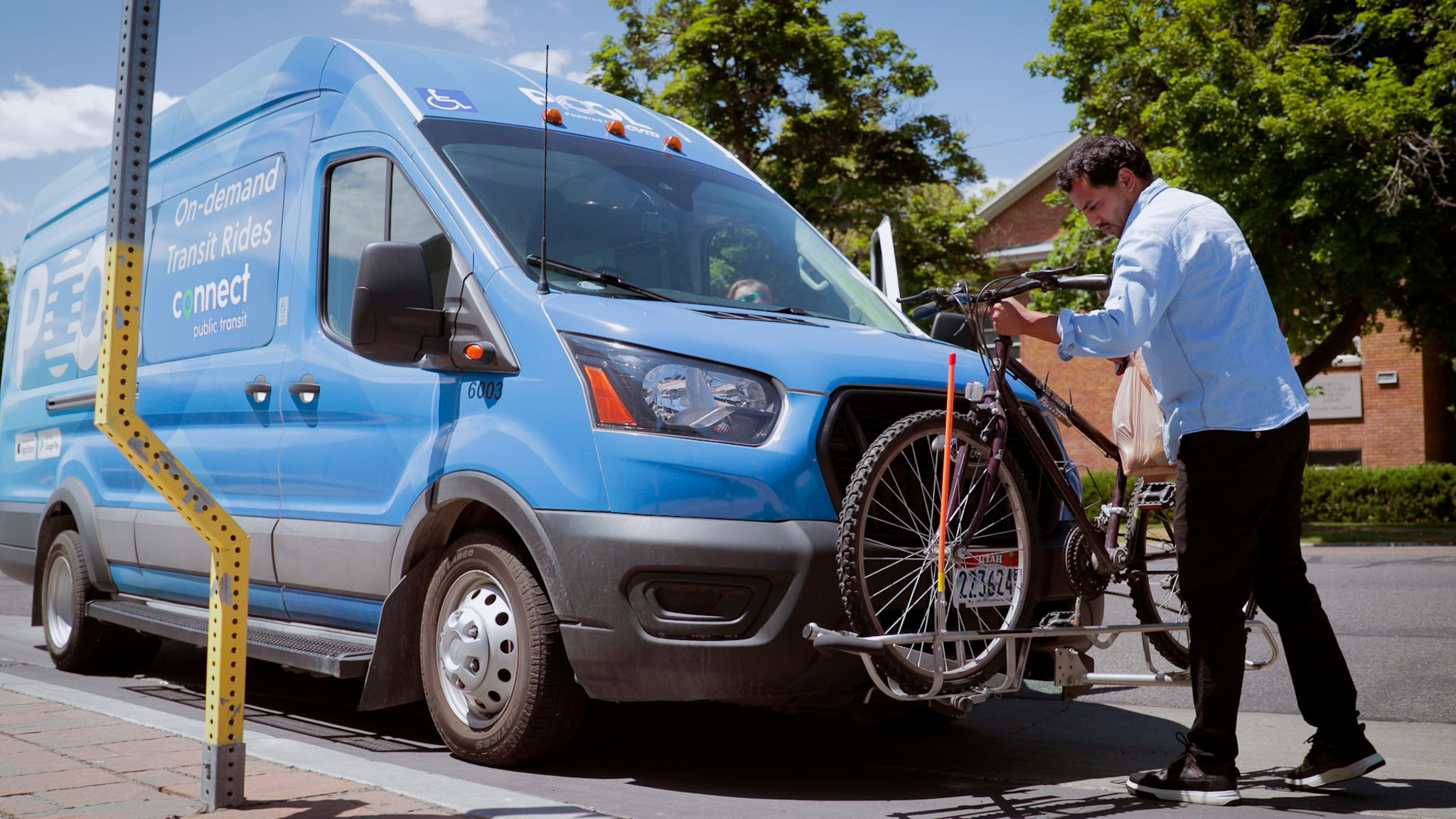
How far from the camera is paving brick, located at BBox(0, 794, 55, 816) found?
11.3ft

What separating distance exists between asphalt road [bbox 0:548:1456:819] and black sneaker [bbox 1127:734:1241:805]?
0.20 feet

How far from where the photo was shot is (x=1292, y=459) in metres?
3.97

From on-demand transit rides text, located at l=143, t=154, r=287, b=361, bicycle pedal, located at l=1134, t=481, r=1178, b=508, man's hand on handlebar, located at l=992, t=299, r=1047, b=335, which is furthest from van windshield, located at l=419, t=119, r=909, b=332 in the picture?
on-demand transit rides text, located at l=143, t=154, r=287, b=361

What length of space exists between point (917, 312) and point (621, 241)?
3.81 feet

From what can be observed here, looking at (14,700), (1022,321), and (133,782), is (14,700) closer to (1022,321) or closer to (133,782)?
(133,782)

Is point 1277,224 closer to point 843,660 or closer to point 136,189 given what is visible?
point 843,660

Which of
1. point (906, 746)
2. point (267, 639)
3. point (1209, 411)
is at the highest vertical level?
point (1209, 411)

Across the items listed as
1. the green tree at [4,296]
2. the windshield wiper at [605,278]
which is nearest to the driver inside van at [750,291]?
the windshield wiper at [605,278]

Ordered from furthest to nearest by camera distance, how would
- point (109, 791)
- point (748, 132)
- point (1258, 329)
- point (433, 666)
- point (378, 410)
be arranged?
1. point (748, 132)
2. point (378, 410)
3. point (433, 666)
4. point (1258, 329)
5. point (109, 791)

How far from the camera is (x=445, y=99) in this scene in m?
5.04

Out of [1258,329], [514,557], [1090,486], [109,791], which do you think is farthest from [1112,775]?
[109,791]

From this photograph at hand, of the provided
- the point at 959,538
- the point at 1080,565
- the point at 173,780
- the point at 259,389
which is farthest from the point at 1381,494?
the point at 173,780

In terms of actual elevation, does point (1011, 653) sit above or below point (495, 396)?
below

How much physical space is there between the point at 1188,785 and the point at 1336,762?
53 cm
